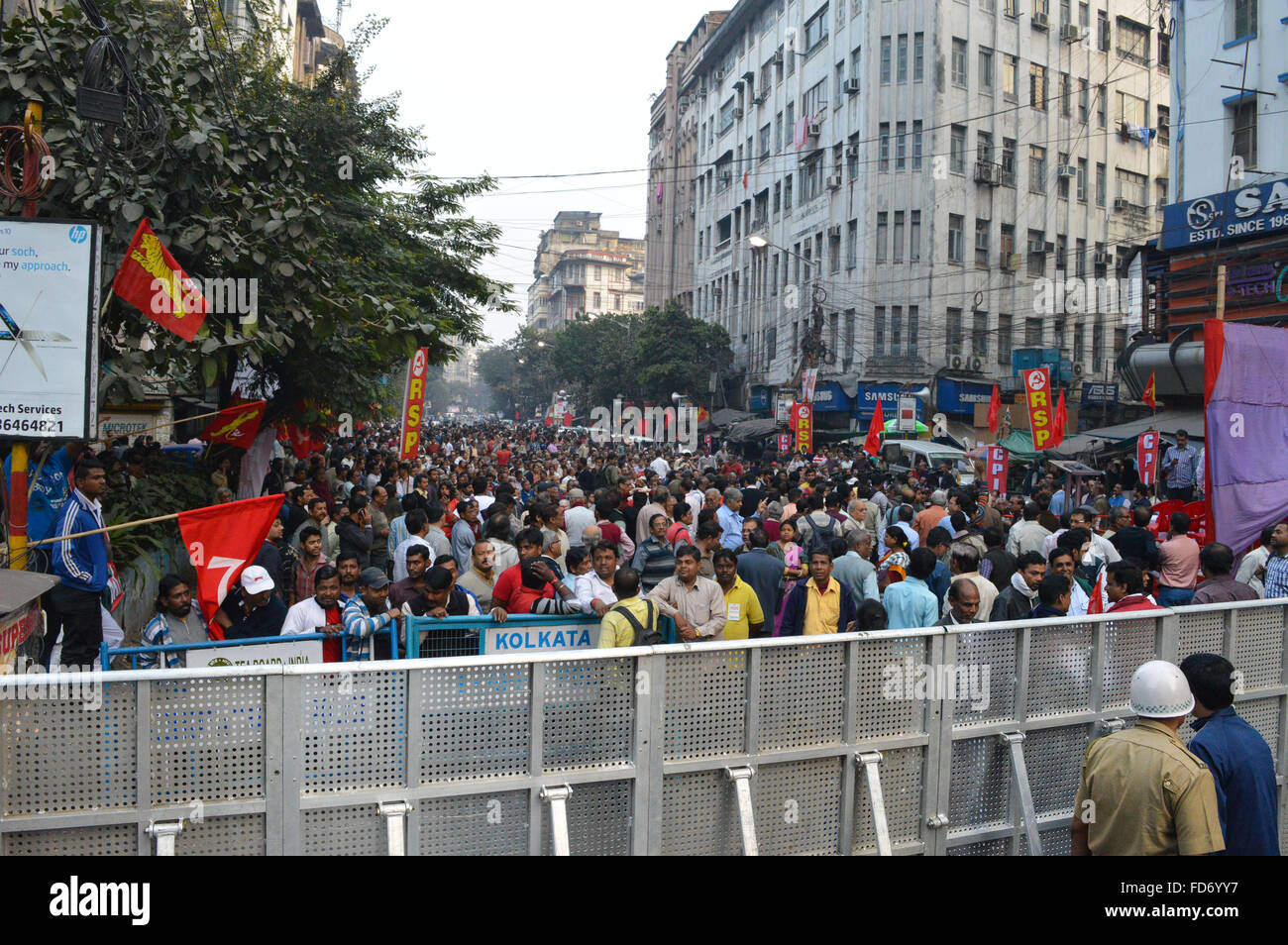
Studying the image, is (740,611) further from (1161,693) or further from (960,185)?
(960,185)

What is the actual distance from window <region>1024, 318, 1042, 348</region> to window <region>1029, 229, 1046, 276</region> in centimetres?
190

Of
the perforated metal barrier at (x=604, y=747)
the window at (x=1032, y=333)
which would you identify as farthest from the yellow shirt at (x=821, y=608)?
the window at (x=1032, y=333)

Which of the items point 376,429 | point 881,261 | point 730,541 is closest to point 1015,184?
point 881,261

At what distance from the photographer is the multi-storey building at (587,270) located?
139m

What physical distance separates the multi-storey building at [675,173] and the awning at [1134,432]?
143 ft

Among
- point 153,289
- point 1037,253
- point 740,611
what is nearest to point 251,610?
point 153,289

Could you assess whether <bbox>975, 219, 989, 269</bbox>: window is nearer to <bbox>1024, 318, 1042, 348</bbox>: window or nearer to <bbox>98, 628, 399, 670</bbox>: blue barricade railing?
<bbox>1024, 318, 1042, 348</bbox>: window

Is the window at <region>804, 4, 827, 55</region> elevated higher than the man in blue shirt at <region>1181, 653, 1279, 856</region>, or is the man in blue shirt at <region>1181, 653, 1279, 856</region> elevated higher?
the window at <region>804, 4, 827, 55</region>

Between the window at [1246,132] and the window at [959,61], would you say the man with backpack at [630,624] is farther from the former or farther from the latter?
the window at [959,61]

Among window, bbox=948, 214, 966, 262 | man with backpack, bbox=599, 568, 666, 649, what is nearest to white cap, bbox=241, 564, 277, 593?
man with backpack, bbox=599, 568, 666, 649

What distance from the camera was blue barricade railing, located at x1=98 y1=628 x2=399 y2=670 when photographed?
546 centimetres
